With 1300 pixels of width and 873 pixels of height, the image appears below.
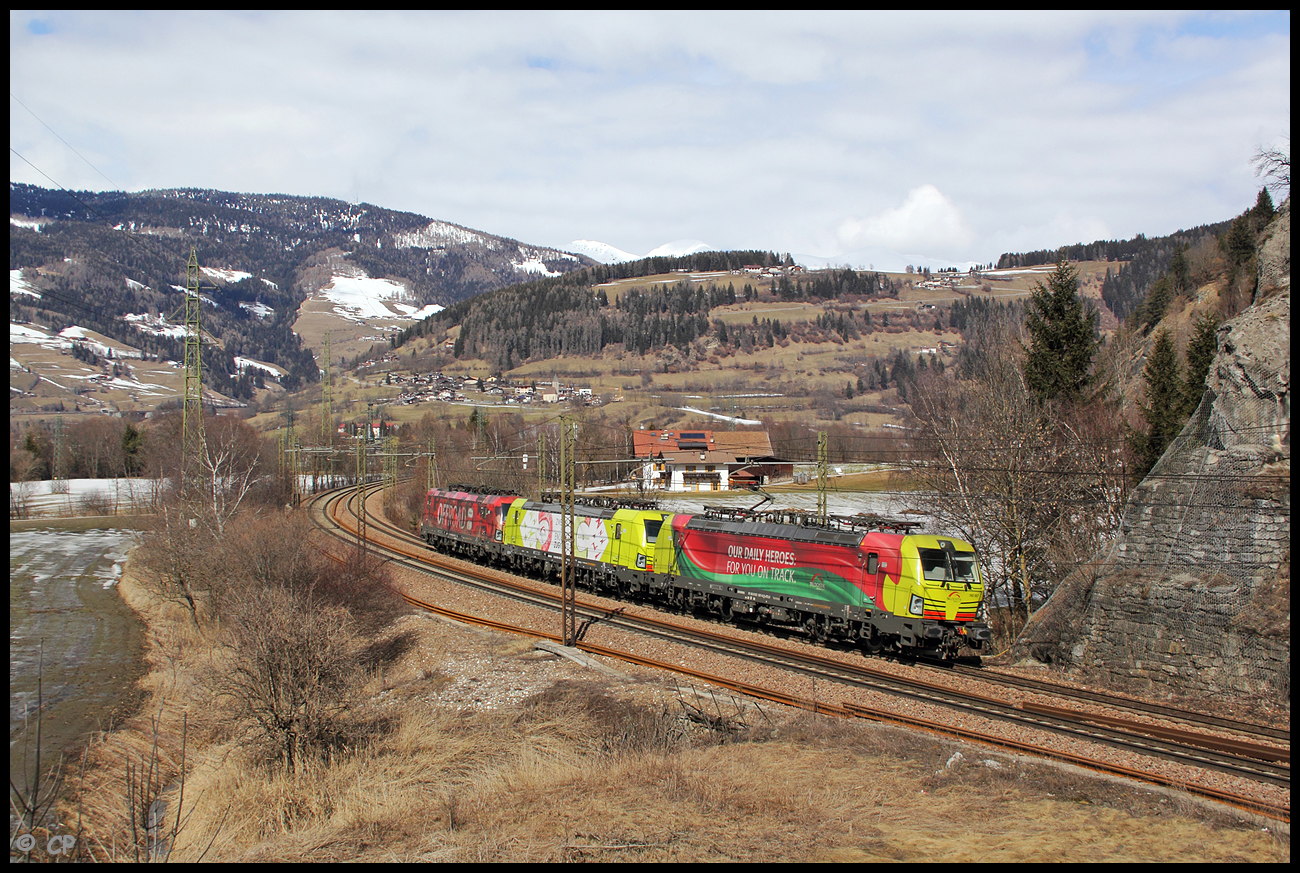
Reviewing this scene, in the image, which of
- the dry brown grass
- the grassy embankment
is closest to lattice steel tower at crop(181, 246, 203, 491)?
the grassy embankment

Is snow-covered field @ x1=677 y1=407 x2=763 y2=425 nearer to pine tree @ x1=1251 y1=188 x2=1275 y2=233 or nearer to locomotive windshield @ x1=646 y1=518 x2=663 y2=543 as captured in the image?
pine tree @ x1=1251 y1=188 x2=1275 y2=233

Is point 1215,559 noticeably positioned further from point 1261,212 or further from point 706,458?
point 706,458

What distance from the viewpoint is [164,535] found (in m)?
36.7

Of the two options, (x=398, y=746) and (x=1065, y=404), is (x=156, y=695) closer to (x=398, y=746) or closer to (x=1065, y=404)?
(x=398, y=746)

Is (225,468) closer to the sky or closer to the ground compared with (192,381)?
closer to the ground

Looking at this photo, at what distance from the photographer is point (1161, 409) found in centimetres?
3294

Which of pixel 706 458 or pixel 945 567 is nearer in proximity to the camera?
pixel 945 567

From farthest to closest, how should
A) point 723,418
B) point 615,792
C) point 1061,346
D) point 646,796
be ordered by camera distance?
point 723,418
point 1061,346
point 615,792
point 646,796

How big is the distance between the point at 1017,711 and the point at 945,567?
186 inches

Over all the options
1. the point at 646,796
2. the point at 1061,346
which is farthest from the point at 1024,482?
the point at 646,796

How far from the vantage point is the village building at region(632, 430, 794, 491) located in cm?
8056

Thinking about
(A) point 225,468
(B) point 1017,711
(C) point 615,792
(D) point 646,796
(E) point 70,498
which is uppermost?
(A) point 225,468

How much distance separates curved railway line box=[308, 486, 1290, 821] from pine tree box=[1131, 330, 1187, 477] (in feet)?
49.8

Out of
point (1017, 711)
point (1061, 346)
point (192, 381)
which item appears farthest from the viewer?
point (192, 381)
